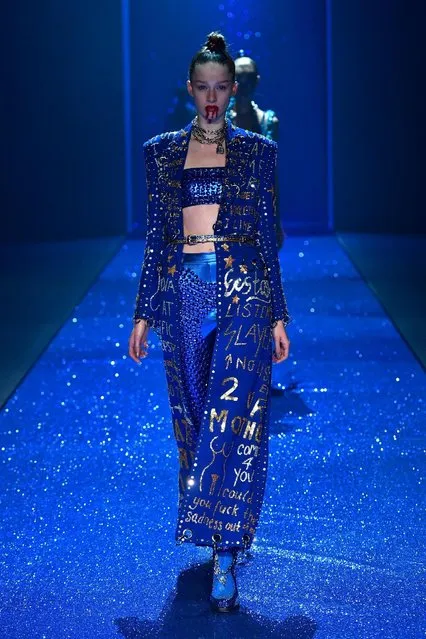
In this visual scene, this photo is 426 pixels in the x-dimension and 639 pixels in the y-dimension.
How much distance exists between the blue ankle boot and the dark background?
20.4 feet

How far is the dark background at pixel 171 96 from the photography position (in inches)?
407

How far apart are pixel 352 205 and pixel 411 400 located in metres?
9.27

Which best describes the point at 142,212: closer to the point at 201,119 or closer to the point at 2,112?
the point at 2,112

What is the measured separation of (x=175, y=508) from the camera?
4203mm

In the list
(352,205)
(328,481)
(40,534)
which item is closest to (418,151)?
(352,205)

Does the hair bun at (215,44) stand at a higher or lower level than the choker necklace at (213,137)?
higher

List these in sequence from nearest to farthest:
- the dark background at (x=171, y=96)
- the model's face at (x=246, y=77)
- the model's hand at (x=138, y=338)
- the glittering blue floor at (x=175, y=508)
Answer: the glittering blue floor at (x=175, y=508) < the model's hand at (x=138, y=338) < the model's face at (x=246, y=77) < the dark background at (x=171, y=96)

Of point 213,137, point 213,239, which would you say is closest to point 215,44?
point 213,137

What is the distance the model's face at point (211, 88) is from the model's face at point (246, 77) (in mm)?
2339

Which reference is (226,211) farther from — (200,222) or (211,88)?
(211,88)

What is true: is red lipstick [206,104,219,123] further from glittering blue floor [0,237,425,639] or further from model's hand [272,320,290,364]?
glittering blue floor [0,237,425,639]

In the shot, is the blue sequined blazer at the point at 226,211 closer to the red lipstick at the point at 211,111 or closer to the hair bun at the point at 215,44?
the red lipstick at the point at 211,111

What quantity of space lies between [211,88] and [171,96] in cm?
1218

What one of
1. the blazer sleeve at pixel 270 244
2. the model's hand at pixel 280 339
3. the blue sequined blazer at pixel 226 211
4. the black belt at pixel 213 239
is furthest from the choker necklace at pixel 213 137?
the model's hand at pixel 280 339
